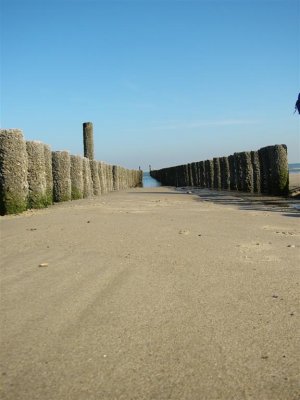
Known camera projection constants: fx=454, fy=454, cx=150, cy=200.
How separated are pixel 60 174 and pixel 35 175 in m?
2.27

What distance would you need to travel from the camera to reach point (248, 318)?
79.6 inches

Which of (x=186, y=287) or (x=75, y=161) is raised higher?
(x=75, y=161)

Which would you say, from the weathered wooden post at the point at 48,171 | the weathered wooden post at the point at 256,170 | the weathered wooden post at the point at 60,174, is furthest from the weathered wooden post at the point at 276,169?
the weathered wooden post at the point at 48,171

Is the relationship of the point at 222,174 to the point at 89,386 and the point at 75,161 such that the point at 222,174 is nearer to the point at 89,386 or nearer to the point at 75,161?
the point at 75,161

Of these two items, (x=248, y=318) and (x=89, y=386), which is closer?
(x=89, y=386)

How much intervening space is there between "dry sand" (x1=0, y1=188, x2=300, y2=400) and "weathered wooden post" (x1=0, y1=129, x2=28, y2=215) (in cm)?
290

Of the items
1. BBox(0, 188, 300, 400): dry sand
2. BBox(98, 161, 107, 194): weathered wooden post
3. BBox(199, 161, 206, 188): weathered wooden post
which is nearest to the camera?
BBox(0, 188, 300, 400): dry sand

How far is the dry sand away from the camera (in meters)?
1.48

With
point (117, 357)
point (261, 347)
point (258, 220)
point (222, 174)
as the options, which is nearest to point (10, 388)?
point (117, 357)

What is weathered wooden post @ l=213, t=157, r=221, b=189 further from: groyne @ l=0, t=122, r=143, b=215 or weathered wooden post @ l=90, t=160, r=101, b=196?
groyne @ l=0, t=122, r=143, b=215

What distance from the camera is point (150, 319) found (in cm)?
204

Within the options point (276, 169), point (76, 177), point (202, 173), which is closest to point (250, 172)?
point (276, 169)

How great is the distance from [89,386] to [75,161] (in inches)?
393

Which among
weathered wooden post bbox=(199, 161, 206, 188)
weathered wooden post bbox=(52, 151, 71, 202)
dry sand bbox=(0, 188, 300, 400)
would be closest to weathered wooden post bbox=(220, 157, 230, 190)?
weathered wooden post bbox=(199, 161, 206, 188)
